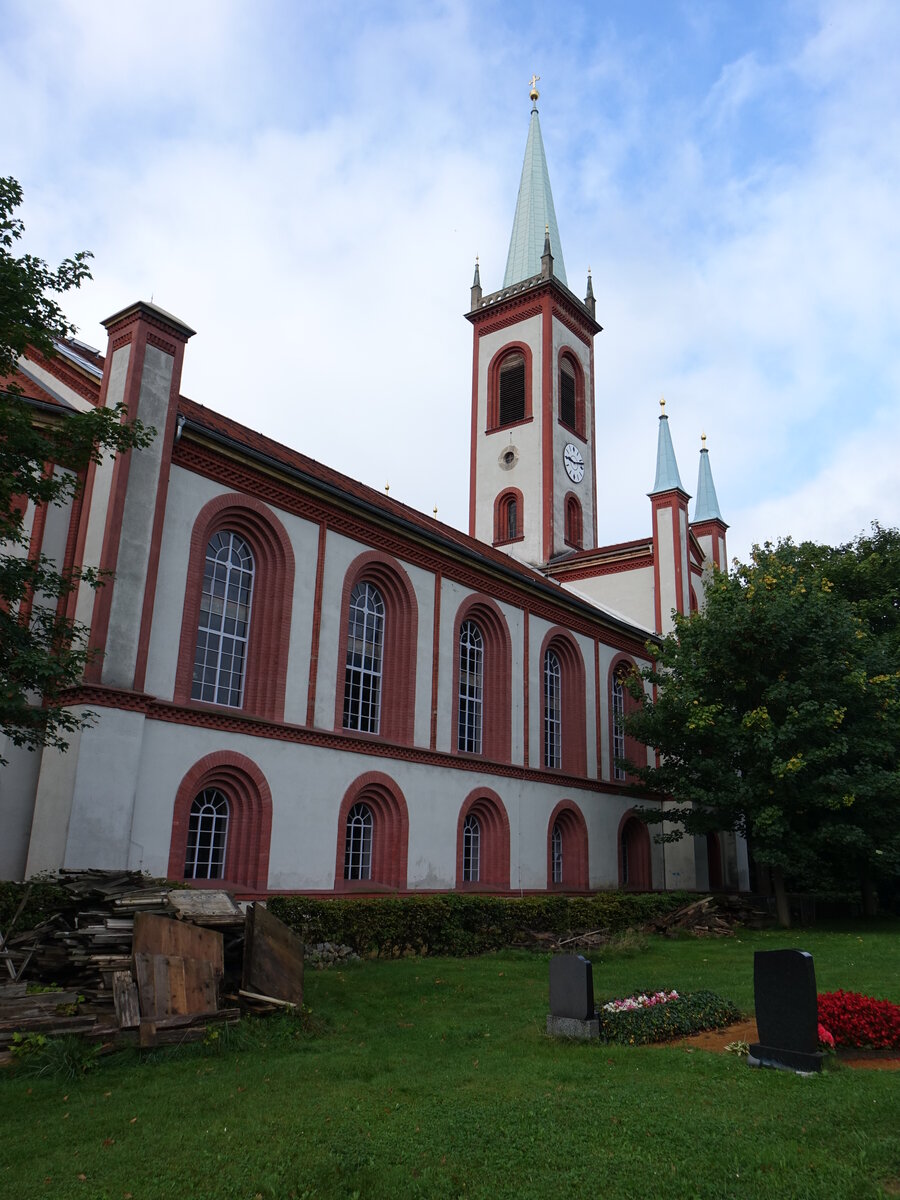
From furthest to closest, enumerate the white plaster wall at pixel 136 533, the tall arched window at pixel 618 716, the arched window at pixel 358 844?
1. the tall arched window at pixel 618 716
2. the arched window at pixel 358 844
3. the white plaster wall at pixel 136 533

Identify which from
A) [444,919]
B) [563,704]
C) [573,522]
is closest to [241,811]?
[444,919]

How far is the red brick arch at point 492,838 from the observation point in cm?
2339

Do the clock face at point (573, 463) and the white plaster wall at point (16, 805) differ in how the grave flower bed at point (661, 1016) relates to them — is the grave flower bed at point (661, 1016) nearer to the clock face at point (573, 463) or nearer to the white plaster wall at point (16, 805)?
the white plaster wall at point (16, 805)

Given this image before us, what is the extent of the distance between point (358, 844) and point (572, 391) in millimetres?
26914

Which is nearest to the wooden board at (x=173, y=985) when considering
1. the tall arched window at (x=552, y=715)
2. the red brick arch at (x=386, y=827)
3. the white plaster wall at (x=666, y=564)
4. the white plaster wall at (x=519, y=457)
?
the red brick arch at (x=386, y=827)

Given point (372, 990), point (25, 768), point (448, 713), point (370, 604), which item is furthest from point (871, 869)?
point (25, 768)

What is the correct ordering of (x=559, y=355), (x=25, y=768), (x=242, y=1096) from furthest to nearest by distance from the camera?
(x=559, y=355), (x=25, y=768), (x=242, y=1096)

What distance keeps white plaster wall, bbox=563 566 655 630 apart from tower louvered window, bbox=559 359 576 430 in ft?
26.5

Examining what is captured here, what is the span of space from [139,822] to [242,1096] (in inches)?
332

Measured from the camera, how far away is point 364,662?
2100 centimetres

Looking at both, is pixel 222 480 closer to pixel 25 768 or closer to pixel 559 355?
pixel 25 768

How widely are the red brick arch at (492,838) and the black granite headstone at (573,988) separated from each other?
1308 cm

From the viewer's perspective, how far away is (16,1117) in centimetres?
714

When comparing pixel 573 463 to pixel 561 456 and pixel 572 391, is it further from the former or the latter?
pixel 572 391
